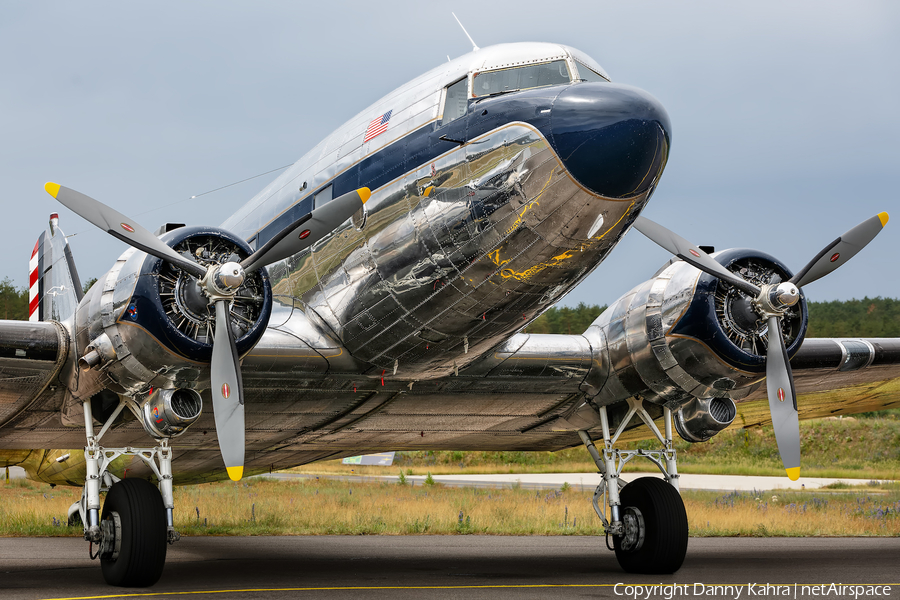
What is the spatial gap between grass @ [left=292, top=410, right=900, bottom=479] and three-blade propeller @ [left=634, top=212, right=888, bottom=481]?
103 ft

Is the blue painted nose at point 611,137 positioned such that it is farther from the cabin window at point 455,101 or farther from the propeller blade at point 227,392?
the propeller blade at point 227,392

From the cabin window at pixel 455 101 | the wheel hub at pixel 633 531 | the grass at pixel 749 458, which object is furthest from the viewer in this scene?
the grass at pixel 749 458

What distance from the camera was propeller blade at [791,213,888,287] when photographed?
1001cm

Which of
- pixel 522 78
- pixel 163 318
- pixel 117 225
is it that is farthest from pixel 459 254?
pixel 117 225

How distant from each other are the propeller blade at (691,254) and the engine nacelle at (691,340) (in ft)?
0.93

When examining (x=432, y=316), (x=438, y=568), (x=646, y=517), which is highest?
(x=432, y=316)

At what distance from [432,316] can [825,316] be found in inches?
3891

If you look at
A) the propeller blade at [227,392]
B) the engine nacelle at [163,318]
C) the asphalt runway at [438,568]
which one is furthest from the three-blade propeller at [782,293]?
the propeller blade at [227,392]

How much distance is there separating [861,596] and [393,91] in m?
6.73

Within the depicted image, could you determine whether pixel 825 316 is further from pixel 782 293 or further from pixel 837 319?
pixel 782 293

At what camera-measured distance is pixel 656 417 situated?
11875mm

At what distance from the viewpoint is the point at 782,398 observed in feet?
32.5

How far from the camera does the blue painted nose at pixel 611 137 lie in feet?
23.5

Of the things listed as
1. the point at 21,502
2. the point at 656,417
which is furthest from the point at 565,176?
the point at 21,502
